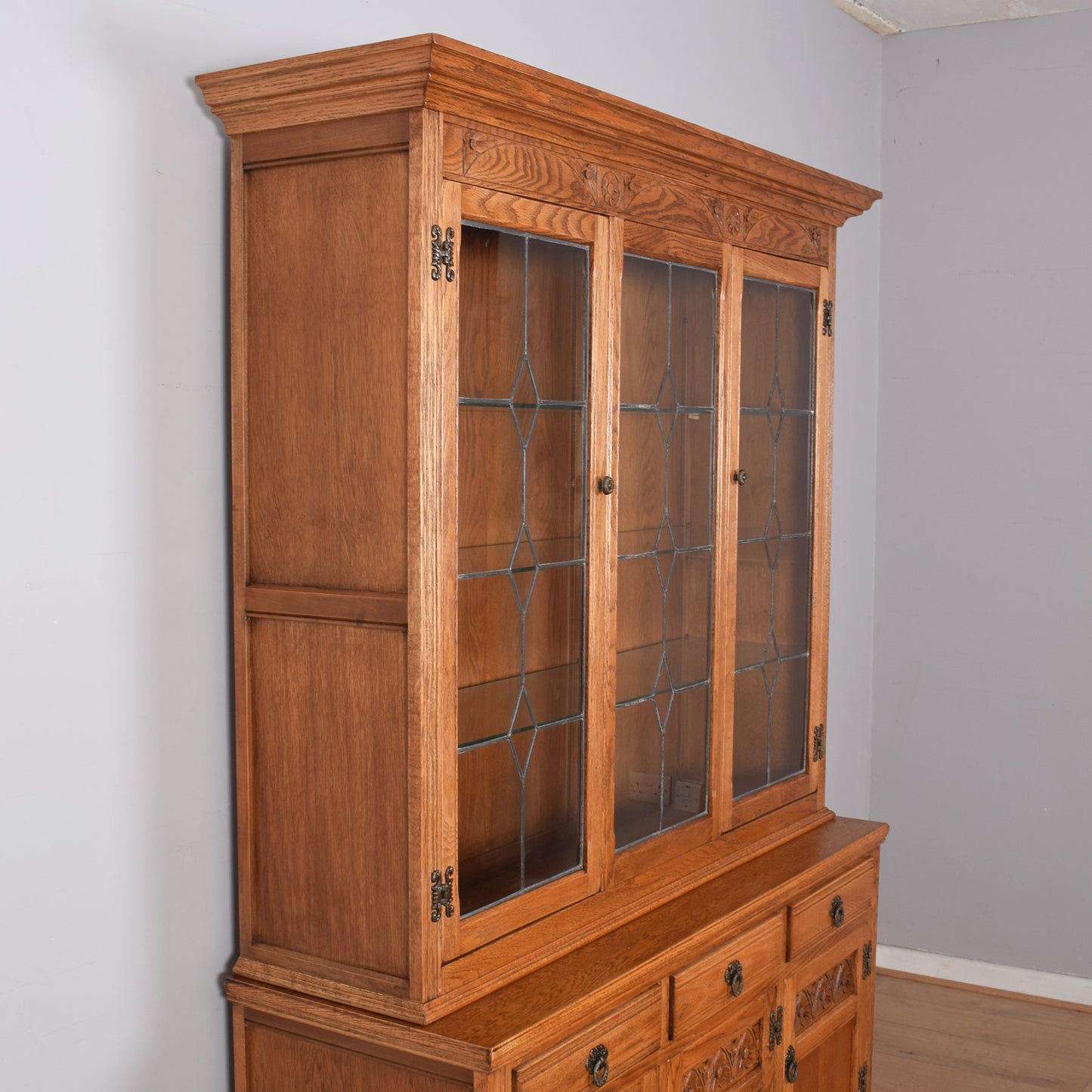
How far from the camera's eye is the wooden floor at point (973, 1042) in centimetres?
344

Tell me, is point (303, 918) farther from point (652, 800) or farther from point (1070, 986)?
point (1070, 986)

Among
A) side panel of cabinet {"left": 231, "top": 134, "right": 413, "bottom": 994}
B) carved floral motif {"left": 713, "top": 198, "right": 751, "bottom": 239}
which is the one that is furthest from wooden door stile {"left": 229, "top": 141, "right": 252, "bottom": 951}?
carved floral motif {"left": 713, "top": 198, "right": 751, "bottom": 239}

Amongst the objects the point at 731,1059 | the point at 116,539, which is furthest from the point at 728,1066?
the point at 116,539

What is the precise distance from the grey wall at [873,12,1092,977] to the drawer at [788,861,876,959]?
1274mm

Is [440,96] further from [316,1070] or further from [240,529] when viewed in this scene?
[316,1070]

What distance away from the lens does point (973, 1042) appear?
368cm

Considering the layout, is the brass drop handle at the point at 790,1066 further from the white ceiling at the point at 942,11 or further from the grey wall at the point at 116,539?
the white ceiling at the point at 942,11

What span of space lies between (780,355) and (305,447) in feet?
3.82

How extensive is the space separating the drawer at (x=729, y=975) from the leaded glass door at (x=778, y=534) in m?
0.24

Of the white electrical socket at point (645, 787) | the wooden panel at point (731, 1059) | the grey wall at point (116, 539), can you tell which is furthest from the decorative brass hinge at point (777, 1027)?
the grey wall at point (116, 539)

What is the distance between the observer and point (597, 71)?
2916 mm

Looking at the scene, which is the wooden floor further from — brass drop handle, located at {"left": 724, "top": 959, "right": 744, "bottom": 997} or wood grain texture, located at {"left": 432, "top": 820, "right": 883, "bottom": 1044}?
brass drop handle, located at {"left": 724, "top": 959, "right": 744, "bottom": 997}

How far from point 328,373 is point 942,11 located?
2.83 metres

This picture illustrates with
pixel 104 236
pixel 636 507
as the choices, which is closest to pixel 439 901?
pixel 636 507
